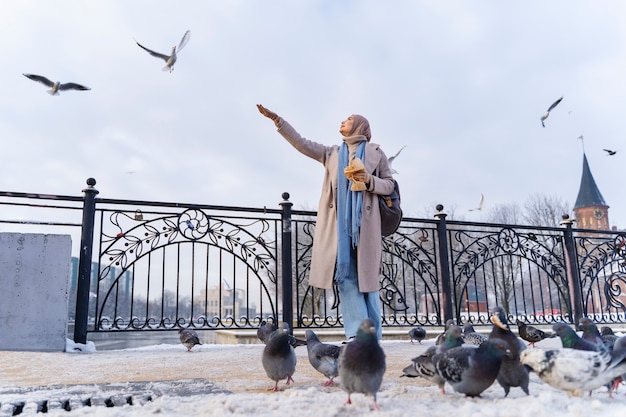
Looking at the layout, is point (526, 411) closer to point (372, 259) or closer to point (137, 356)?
point (372, 259)

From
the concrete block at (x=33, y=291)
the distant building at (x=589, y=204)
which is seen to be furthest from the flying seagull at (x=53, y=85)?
the distant building at (x=589, y=204)

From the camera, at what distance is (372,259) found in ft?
10.9

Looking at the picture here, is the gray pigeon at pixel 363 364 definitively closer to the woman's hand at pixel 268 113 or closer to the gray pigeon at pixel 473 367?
the gray pigeon at pixel 473 367

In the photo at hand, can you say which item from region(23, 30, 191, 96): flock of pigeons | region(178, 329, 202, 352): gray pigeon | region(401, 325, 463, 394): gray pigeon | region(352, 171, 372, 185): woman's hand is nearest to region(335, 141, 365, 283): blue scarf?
region(352, 171, 372, 185): woman's hand

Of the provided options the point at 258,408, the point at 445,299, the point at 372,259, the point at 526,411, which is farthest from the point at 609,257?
the point at 258,408

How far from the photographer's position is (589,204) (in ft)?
178

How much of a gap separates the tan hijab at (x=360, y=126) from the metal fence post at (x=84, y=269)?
3.45 meters

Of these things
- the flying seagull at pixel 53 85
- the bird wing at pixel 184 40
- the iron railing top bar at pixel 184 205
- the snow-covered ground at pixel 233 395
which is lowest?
the snow-covered ground at pixel 233 395

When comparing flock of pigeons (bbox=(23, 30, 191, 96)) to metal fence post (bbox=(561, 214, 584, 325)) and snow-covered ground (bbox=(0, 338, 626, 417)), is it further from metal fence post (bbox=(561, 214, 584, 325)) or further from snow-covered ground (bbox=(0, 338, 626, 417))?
metal fence post (bbox=(561, 214, 584, 325))

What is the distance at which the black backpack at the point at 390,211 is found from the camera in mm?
3536

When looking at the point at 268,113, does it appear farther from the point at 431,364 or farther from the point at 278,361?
the point at 431,364

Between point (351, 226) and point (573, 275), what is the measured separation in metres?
6.28

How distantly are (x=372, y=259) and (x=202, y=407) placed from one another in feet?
5.89

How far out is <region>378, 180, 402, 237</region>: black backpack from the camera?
3.54 m
